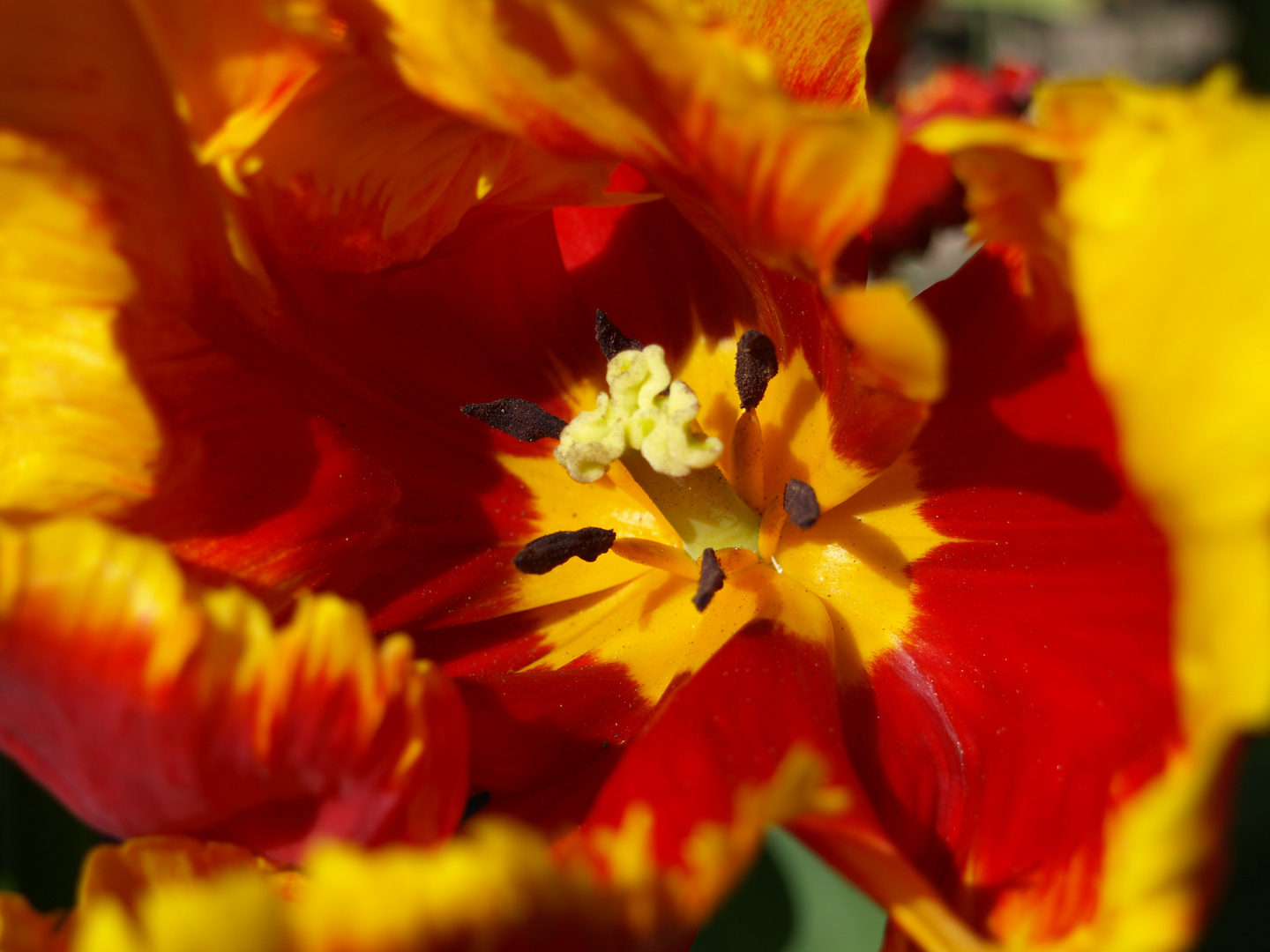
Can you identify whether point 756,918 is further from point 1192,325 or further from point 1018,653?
point 1192,325

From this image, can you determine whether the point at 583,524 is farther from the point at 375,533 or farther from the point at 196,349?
the point at 196,349

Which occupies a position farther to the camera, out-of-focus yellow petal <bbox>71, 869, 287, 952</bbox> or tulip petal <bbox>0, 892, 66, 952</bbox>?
tulip petal <bbox>0, 892, 66, 952</bbox>

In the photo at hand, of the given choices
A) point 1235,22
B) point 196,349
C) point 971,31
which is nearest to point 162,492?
point 196,349

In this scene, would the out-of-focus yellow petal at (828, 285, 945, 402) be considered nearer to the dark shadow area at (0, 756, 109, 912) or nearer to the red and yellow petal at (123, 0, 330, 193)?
the red and yellow petal at (123, 0, 330, 193)

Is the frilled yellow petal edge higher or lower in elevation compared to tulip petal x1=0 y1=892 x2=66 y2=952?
higher

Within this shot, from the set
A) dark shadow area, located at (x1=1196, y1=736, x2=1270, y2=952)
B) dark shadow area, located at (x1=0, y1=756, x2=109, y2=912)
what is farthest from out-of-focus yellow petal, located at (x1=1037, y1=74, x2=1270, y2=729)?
dark shadow area, located at (x1=0, y1=756, x2=109, y2=912)

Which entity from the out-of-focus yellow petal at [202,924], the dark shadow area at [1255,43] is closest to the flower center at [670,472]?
the out-of-focus yellow petal at [202,924]

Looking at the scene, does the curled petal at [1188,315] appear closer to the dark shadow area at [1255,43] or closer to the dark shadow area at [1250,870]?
the dark shadow area at [1250,870]

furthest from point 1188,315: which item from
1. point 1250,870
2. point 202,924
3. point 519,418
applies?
point 1250,870
